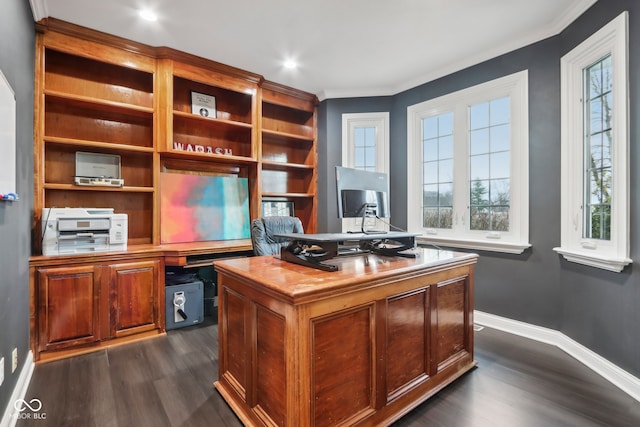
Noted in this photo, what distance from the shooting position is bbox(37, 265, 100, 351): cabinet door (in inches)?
90.4

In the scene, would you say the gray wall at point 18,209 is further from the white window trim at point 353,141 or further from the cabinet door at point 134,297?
the white window trim at point 353,141

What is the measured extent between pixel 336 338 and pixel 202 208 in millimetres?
2686

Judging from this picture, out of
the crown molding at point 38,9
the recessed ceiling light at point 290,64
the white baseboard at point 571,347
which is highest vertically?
the recessed ceiling light at point 290,64

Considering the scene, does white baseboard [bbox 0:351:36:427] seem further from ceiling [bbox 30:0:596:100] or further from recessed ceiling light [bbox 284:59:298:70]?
recessed ceiling light [bbox 284:59:298:70]

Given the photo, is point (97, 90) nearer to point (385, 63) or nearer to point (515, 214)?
point (385, 63)

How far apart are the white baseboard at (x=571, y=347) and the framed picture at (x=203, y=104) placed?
380cm

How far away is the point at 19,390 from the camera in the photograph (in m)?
1.84

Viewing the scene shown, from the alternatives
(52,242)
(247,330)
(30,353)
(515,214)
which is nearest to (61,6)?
(52,242)

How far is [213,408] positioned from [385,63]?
3.52m

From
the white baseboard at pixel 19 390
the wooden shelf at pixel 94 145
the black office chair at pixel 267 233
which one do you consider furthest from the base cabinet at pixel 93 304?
the wooden shelf at pixel 94 145

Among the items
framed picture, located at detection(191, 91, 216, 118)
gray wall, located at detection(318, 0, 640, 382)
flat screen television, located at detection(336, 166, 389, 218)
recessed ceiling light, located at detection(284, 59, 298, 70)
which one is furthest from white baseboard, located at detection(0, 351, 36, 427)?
gray wall, located at detection(318, 0, 640, 382)

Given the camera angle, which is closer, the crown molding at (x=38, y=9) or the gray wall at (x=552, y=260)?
the gray wall at (x=552, y=260)

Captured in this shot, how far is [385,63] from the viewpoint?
338cm

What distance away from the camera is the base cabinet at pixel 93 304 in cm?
230
